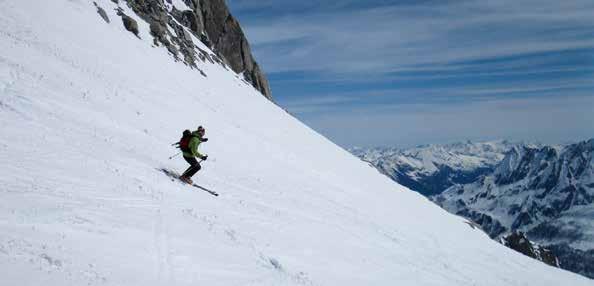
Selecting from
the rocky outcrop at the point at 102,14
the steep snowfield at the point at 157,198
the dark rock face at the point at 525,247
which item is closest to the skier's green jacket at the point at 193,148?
the steep snowfield at the point at 157,198

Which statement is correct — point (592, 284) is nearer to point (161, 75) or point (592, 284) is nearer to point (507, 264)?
point (507, 264)

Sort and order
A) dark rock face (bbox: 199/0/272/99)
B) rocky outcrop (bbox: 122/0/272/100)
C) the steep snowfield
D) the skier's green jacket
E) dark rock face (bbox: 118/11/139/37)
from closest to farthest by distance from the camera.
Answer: the steep snowfield, the skier's green jacket, dark rock face (bbox: 118/11/139/37), rocky outcrop (bbox: 122/0/272/100), dark rock face (bbox: 199/0/272/99)

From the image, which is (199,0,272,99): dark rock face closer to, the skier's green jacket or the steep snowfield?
the steep snowfield

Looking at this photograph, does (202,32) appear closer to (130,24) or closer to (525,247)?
(130,24)

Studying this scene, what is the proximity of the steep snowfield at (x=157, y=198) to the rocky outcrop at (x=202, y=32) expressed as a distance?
43.4 ft

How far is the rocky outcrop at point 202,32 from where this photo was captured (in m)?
58.5

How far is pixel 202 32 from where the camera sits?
87.9m

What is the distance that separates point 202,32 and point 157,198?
77872mm

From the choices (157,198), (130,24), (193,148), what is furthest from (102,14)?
(157,198)

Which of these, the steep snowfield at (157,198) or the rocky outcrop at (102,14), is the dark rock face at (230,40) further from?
the steep snowfield at (157,198)

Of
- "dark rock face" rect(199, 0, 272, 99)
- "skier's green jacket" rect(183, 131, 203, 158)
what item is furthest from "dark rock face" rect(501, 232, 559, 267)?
"skier's green jacket" rect(183, 131, 203, 158)

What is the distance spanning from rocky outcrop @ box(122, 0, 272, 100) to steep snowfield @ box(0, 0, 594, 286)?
521 inches

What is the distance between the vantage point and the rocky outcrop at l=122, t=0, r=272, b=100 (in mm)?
58500

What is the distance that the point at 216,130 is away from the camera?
1378 inches
